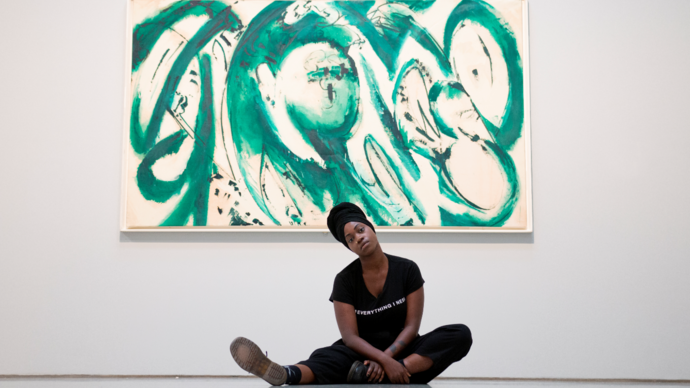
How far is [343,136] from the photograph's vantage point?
284cm

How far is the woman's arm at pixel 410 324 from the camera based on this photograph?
1.99 metres

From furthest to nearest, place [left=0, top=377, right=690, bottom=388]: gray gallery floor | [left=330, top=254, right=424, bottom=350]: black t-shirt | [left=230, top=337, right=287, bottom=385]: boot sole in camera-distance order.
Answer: [left=0, top=377, right=690, bottom=388]: gray gallery floor
[left=330, top=254, right=424, bottom=350]: black t-shirt
[left=230, top=337, right=287, bottom=385]: boot sole

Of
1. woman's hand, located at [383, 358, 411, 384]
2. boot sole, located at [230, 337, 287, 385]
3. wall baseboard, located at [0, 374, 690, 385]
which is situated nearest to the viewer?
boot sole, located at [230, 337, 287, 385]

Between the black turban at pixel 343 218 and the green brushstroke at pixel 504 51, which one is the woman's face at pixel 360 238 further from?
the green brushstroke at pixel 504 51

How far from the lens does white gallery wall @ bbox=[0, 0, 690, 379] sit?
2770 mm

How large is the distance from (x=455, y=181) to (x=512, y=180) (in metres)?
0.29

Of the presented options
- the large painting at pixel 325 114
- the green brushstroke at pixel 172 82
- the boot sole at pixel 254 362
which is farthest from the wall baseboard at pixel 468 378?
the green brushstroke at pixel 172 82

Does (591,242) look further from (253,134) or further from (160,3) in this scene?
(160,3)

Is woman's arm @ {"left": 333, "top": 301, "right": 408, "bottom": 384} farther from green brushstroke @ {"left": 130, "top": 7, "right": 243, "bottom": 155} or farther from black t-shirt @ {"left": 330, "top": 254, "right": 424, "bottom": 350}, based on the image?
green brushstroke @ {"left": 130, "top": 7, "right": 243, "bottom": 155}

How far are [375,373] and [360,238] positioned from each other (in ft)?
1.59

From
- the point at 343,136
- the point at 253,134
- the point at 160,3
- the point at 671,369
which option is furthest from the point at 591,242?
the point at 160,3

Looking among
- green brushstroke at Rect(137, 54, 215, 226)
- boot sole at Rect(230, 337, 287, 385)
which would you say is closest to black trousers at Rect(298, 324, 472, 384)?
boot sole at Rect(230, 337, 287, 385)

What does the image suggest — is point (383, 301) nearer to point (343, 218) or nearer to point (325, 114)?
point (343, 218)

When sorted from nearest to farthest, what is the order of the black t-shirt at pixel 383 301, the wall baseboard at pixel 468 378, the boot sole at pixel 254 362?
the boot sole at pixel 254 362 < the black t-shirt at pixel 383 301 < the wall baseboard at pixel 468 378
